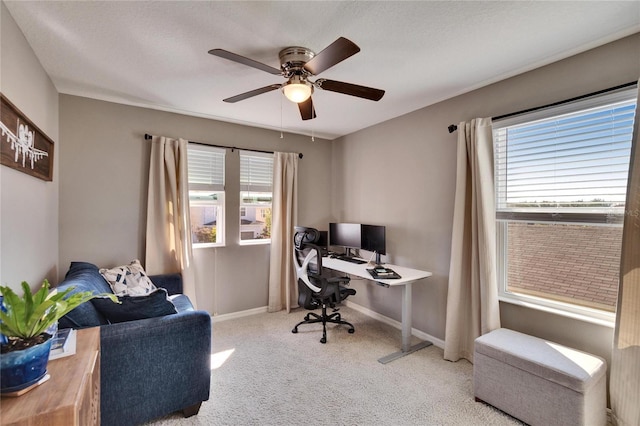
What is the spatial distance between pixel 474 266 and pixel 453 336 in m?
0.69

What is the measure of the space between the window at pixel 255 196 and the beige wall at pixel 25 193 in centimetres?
187

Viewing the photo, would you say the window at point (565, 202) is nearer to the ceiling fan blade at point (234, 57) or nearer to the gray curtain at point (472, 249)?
the gray curtain at point (472, 249)

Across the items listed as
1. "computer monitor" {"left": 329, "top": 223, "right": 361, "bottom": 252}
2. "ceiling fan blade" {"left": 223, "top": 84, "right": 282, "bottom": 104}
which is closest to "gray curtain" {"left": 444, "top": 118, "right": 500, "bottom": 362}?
"computer monitor" {"left": 329, "top": 223, "right": 361, "bottom": 252}

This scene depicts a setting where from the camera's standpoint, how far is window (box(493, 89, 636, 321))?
2.02 meters

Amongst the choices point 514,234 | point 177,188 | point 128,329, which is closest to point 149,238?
point 177,188

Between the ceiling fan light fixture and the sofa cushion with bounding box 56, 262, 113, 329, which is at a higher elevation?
the ceiling fan light fixture

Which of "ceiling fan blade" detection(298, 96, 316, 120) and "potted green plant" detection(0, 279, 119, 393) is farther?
"ceiling fan blade" detection(298, 96, 316, 120)

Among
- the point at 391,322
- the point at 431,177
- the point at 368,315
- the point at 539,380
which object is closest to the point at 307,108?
the point at 431,177

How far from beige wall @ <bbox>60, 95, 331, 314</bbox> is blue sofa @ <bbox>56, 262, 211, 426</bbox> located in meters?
0.99

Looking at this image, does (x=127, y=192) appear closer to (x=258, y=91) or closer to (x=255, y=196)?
(x=255, y=196)

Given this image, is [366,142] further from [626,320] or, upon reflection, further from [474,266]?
[626,320]

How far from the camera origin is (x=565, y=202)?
2.24 meters

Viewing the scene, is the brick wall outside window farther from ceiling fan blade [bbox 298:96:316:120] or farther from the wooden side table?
the wooden side table

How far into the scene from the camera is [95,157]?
3.02 m
